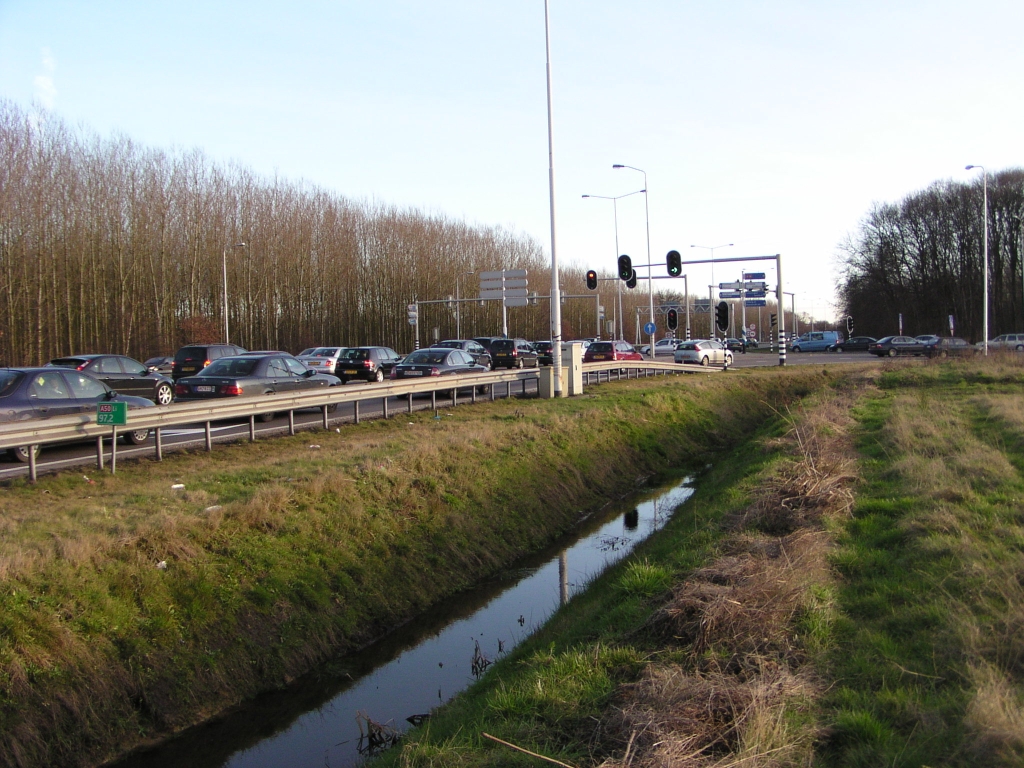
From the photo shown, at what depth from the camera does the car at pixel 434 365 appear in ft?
84.9

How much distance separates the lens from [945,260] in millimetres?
79750

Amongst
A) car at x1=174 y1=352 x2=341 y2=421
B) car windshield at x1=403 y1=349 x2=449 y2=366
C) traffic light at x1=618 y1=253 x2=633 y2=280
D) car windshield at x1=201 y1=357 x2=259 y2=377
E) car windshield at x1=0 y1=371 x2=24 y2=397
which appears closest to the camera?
car windshield at x1=0 y1=371 x2=24 y2=397

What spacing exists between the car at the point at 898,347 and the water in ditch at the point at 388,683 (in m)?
54.7

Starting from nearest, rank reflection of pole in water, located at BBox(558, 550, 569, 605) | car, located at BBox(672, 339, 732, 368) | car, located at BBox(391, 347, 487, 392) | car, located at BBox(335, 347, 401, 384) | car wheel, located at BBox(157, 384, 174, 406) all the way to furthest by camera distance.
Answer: reflection of pole in water, located at BBox(558, 550, 569, 605), car wheel, located at BBox(157, 384, 174, 406), car, located at BBox(391, 347, 487, 392), car, located at BBox(335, 347, 401, 384), car, located at BBox(672, 339, 732, 368)

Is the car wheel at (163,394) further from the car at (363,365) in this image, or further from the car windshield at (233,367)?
the car at (363,365)

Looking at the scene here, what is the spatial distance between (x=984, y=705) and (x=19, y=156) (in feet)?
159

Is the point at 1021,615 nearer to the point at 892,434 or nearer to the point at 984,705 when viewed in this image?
the point at 984,705

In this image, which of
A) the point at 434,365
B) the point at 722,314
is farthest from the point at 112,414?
the point at 722,314

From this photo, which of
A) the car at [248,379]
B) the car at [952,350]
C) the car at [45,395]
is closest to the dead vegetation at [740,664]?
the car at [45,395]

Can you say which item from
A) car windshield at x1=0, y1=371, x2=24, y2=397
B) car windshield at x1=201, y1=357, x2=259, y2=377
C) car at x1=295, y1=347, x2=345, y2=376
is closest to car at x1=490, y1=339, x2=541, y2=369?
car at x1=295, y1=347, x2=345, y2=376

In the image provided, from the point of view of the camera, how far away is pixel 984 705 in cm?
438

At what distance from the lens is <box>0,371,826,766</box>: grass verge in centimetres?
675

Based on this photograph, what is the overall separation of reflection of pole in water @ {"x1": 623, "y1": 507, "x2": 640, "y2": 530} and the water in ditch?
178 cm

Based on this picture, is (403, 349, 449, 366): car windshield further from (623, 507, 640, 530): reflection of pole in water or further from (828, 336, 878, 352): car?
(828, 336, 878, 352): car
